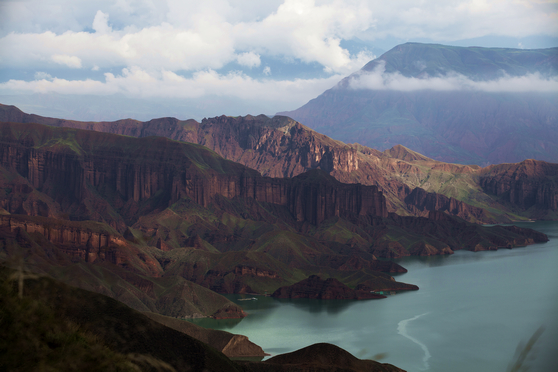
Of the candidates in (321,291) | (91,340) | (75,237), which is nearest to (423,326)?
(321,291)

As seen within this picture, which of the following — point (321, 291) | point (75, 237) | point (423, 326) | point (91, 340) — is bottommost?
point (321, 291)

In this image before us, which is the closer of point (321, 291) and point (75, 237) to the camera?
point (75, 237)

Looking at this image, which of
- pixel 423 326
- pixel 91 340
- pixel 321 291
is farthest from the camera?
pixel 321 291

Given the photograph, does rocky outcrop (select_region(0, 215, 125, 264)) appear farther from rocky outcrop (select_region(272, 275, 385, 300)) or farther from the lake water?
rocky outcrop (select_region(272, 275, 385, 300))

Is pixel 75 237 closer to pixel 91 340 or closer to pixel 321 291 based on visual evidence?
pixel 321 291

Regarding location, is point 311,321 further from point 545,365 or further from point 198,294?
point 545,365

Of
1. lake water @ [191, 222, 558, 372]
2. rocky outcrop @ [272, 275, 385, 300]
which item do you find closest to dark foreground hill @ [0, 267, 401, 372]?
lake water @ [191, 222, 558, 372]
